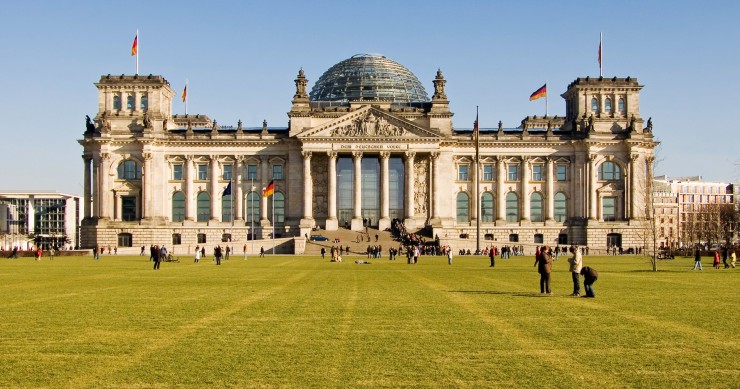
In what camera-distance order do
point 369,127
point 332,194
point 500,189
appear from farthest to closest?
1. point 500,189
2. point 332,194
3. point 369,127

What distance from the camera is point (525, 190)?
135 m

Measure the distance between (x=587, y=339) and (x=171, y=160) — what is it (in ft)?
386

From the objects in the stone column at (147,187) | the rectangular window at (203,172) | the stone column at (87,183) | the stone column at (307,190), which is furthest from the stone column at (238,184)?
the stone column at (87,183)

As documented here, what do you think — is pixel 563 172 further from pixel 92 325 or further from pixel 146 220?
pixel 92 325

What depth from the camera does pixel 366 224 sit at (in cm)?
13225

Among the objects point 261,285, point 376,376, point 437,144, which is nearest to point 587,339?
point 376,376

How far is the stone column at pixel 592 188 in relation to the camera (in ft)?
433

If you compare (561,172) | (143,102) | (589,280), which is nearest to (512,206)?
(561,172)

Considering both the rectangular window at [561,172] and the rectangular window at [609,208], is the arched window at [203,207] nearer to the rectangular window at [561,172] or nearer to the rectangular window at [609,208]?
the rectangular window at [561,172]

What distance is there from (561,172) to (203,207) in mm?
55640

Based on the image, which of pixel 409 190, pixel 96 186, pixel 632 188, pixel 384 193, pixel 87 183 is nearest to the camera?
pixel 384 193

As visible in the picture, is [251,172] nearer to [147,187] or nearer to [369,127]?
[147,187]

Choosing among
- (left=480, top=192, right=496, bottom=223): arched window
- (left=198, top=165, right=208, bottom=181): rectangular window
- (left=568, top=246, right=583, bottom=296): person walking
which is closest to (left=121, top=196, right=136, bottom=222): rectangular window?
(left=198, top=165, right=208, bottom=181): rectangular window

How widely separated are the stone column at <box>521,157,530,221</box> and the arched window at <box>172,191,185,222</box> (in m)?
52.4
